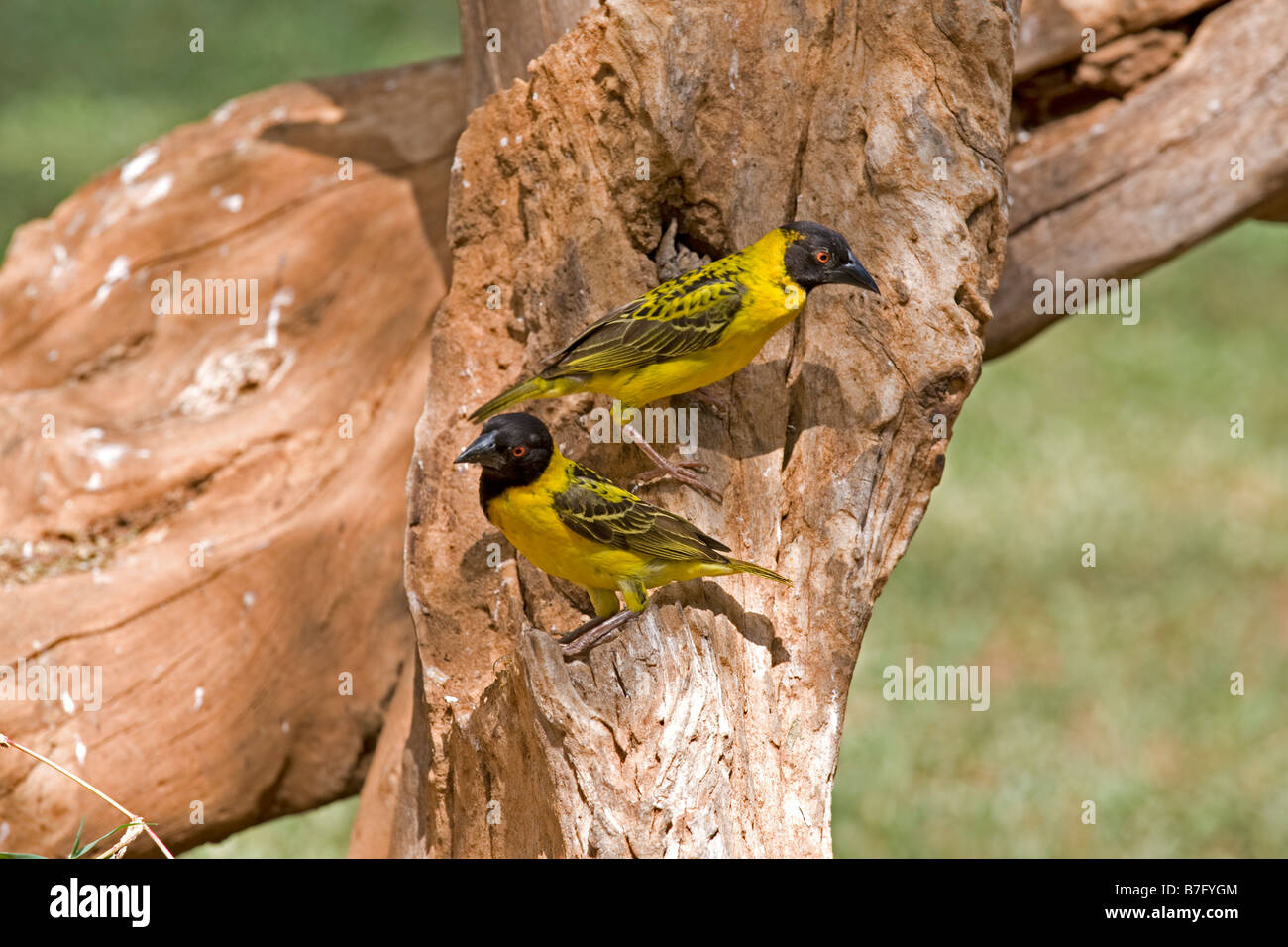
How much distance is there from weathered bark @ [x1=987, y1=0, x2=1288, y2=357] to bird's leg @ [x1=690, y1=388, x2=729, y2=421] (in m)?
2.13

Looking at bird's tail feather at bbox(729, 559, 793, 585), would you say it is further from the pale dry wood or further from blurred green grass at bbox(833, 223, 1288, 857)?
blurred green grass at bbox(833, 223, 1288, 857)

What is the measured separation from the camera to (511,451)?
3523 millimetres

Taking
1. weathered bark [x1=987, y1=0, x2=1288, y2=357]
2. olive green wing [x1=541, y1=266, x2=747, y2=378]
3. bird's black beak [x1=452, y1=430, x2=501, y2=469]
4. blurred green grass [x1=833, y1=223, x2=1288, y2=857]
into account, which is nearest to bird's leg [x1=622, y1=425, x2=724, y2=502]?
olive green wing [x1=541, y1=266, x2=747, y2=378]

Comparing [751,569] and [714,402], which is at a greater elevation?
[714,402]

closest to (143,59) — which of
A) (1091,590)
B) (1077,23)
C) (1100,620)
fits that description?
(1091,590)

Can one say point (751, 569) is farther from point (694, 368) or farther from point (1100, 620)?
point (1100, 620)

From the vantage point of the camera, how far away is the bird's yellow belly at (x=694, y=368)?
380 cm

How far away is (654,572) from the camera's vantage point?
3.51 meters

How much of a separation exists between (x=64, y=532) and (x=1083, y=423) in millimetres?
8446

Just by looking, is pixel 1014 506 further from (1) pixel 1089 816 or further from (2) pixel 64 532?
(2) pixel 64 532

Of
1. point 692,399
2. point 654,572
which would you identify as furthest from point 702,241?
point 654,572

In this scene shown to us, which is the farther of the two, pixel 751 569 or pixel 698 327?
pixel 698 327

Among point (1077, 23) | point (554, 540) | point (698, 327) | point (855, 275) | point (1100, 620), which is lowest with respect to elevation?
point (1100, 620)

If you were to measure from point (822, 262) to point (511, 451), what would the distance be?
Answer: 1071mm
